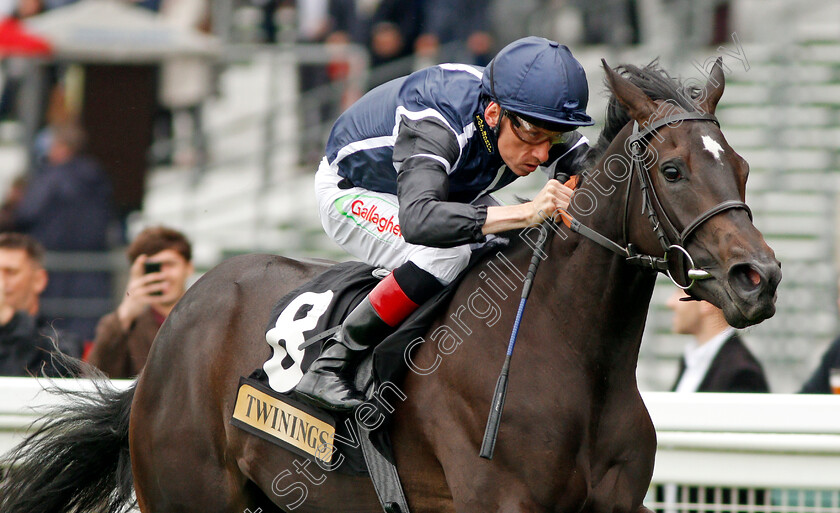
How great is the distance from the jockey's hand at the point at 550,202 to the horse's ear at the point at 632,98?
0.32m

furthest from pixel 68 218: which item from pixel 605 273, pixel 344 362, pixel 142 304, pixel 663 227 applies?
pixel 663 227

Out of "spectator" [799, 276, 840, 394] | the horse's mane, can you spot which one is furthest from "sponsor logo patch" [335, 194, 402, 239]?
"spectator" [799, 276, 840, 394]

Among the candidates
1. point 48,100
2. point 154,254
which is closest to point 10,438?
point 154,254

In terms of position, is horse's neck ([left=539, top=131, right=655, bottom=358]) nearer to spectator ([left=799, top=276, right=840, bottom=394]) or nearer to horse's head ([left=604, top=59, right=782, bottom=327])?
horse's head ([left=604, top=59, right=782, bottom=327])

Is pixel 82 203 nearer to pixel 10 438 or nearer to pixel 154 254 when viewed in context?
pixel 154 254

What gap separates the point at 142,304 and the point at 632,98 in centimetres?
317

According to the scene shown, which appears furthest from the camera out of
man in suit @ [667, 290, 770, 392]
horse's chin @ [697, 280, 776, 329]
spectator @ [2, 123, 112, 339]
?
spectator @ [2, 123, 112, 339]

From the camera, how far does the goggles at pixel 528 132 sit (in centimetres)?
336

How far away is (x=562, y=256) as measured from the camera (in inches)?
133

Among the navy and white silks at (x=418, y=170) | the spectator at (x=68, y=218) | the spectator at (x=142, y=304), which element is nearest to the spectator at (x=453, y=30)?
the spectator at (x=68, y=218)

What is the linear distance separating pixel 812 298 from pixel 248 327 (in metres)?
5.55

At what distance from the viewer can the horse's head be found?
2.83 metres

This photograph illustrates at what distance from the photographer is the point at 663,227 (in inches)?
120

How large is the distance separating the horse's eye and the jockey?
381mm
